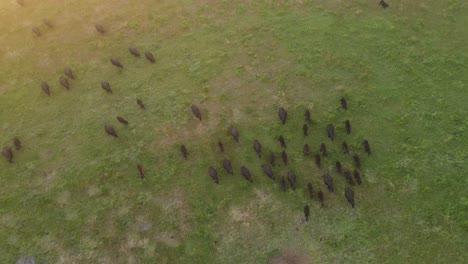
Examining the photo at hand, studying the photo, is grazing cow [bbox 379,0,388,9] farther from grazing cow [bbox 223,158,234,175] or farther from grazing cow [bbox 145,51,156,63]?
grazing cow [bbox 223,158,234,175]

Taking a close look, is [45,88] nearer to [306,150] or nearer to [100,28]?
[100,28]

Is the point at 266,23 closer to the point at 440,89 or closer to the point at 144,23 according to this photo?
the point at 144,23

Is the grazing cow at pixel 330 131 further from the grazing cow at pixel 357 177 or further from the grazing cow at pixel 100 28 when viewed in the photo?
the grazing cow at pixel 100 28

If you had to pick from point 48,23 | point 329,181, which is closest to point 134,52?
point 48,23

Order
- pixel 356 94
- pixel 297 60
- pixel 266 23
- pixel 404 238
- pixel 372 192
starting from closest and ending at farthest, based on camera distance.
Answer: pixel 404 238 → pixel 372 192 → pixel 356 94 → pixel 297 60 → pixel 266 23

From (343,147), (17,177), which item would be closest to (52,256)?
(17,177)

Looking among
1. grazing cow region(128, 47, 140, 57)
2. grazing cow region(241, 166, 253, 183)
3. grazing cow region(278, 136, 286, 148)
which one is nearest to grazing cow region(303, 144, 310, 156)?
grazing cow region(278, 136, 286, 148)

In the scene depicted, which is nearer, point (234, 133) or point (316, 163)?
point (316, 163)
